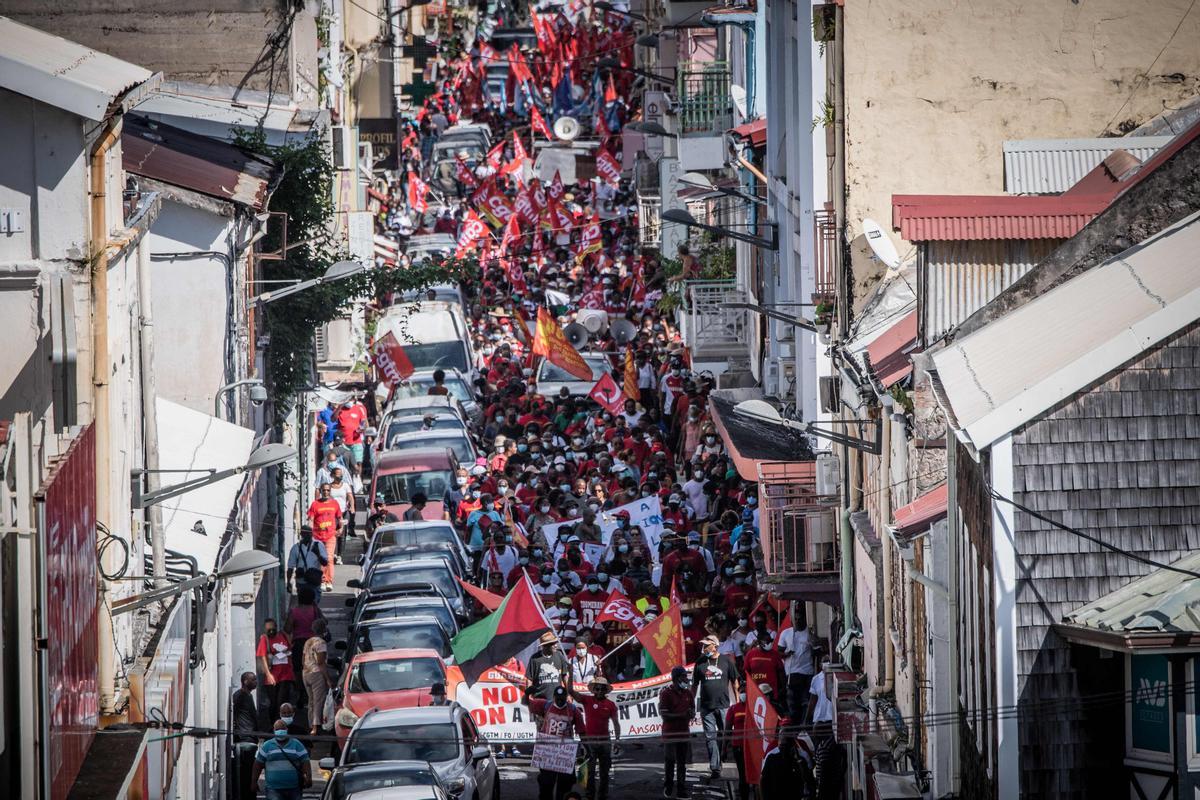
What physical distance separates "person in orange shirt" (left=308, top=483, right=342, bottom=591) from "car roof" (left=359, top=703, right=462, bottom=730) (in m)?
9.39

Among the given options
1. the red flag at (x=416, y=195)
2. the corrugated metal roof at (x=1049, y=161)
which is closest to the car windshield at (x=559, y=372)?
the corrugated metal roof at (x=1049, y=161)

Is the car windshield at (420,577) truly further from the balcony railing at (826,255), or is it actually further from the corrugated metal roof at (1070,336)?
the corrugated metal roof at (1070,336)

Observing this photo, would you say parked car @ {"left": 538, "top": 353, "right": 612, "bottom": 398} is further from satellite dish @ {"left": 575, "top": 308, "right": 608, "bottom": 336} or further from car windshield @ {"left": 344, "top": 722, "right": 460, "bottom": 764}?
car windshield @ {"left": 344, "top": 722, "right": 460, "bottom": 764}

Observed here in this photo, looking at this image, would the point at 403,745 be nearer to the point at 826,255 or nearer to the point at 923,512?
the point at 923,512

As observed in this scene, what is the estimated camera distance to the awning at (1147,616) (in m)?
10.5

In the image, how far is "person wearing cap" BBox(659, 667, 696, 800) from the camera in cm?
1903

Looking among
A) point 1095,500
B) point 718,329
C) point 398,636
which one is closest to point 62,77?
point 1095,500

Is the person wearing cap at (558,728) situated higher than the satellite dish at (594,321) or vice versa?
the satellite dish at (594,321)

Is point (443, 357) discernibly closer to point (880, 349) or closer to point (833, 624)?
point (833, 624)

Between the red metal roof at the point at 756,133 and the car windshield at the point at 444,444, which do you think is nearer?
the red metal roof at the point at 756,133

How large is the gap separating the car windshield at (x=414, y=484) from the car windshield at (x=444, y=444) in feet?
5.65

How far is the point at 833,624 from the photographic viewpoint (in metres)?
23.0

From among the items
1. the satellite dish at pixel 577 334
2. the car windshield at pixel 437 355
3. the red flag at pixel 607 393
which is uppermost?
the satellite dish at pixel 577 334

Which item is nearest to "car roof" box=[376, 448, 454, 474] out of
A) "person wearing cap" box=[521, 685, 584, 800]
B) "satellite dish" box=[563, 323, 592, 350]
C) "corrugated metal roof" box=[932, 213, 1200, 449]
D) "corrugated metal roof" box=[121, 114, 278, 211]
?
"corrugated metal roof" box=[121, 114, 278, 211]
